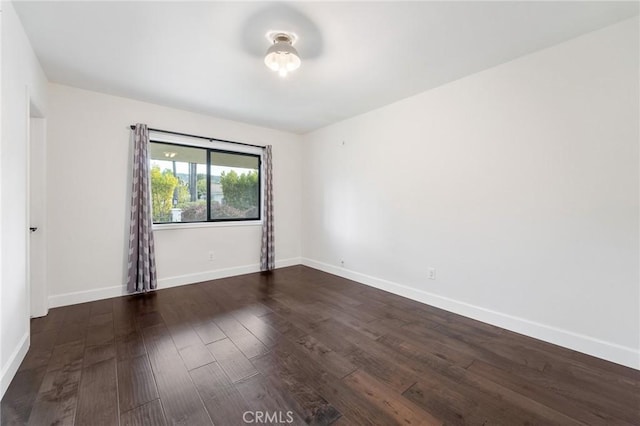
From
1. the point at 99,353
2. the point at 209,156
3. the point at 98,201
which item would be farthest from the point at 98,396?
the point at 209,156

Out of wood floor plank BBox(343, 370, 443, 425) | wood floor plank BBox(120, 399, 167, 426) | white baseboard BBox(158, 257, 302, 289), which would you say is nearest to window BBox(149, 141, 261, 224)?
white baseboard BBox(158, 257, 302, 289)

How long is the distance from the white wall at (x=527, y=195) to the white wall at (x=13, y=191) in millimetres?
3469

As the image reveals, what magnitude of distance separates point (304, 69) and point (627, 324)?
3.37m

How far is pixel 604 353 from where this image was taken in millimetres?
2025

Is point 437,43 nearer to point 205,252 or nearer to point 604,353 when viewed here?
point 604,353

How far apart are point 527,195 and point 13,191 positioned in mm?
4063

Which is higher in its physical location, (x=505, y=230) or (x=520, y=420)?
(x=505, y=230)

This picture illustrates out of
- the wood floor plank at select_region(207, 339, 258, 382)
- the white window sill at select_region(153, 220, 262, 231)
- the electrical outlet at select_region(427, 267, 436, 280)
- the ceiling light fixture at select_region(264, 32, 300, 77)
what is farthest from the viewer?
the white window sill at select_region(153, 220, 262, 231)

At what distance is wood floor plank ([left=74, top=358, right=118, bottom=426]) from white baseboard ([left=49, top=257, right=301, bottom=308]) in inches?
63.9

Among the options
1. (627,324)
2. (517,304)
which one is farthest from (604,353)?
(517,304)

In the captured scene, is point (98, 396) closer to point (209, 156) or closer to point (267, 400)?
point (267, 400)

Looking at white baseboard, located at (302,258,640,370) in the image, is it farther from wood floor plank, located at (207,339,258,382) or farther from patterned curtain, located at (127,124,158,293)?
patterned curtain, located at (127,124,158,293)

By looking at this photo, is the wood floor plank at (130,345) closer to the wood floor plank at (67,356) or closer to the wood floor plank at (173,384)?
the wood floor plank at (173,384)

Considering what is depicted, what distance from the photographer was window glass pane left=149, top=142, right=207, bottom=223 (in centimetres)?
371
